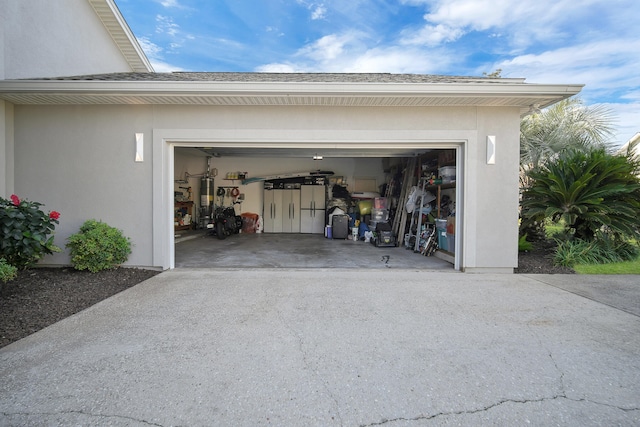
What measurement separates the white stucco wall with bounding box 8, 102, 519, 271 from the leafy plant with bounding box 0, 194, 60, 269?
1.12 meters

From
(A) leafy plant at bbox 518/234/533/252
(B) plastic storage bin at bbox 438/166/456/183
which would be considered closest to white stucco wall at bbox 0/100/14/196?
(B) plastic storage bin at bbox 438/166/456/183

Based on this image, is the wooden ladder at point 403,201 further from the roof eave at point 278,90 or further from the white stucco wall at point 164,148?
the roof eave at point 278,90

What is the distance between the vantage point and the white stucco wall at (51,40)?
Answer: 5.24m

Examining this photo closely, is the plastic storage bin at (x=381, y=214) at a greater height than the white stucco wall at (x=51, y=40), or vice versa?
the white stucco wall at (x=51, y=40)

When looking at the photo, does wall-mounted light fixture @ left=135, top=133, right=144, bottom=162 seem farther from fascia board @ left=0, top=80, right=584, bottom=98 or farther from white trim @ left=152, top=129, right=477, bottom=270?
fascia board @ left=0, top=80, right=584, bottom=98

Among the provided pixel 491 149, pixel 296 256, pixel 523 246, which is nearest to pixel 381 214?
pixel 296 256

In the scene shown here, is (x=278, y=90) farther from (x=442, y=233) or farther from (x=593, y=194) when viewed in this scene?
(x=593, y=194)

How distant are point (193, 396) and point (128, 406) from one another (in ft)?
1.18

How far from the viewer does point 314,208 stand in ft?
40.8

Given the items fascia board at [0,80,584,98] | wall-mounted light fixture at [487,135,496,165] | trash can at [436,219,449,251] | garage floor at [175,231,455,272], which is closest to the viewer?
fascia board at [0,80,584,98]

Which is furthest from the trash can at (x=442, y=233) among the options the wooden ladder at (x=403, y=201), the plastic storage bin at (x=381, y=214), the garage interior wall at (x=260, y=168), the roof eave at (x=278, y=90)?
the garage interior wall at (x=260, y=168)

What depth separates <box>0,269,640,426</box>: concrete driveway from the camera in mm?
1832

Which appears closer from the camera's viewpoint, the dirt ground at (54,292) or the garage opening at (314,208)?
the dirt ground at (54,292)

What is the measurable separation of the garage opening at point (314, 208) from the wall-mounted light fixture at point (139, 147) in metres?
2.11
